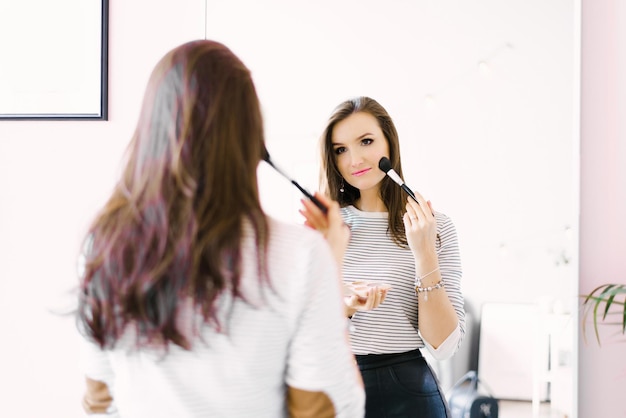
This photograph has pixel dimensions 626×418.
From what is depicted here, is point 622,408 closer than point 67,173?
Yes

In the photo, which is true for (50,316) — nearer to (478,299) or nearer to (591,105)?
(478,299)

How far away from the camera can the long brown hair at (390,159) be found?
54.6 inches

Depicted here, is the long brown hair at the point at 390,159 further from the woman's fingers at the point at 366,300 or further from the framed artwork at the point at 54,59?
the framed artwork at the point at 54,59

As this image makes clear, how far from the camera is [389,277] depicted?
132 centimetres

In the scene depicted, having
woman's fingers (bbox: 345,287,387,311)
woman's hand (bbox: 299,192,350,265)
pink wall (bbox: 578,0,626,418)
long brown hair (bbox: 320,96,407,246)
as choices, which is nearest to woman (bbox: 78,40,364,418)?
woman's hand (bbox: 299,192,350,265)

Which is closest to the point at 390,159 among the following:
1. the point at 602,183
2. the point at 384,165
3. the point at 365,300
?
the point at 384,165

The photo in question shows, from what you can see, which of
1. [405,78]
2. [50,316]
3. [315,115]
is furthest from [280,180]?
[50,316]

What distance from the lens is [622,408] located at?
1.50 metres

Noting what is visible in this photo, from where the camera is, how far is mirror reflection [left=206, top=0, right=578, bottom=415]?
152cm

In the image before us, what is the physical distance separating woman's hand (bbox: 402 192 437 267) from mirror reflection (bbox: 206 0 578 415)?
1.00ft

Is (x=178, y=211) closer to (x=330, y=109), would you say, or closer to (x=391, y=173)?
(x=391, y=173)

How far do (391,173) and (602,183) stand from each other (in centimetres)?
55

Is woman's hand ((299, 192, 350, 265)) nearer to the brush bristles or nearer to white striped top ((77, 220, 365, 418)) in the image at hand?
white striped top ((77, 220, 365, 418))

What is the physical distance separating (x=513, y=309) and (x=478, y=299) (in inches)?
3.3
